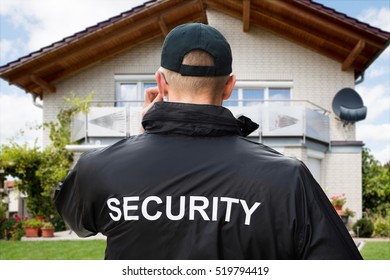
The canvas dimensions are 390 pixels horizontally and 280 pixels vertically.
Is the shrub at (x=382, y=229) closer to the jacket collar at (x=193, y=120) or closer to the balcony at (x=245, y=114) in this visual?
the balcony at (x=245, y=114)

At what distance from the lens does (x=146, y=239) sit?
1693 millimetres

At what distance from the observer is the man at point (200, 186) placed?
1.65 metres

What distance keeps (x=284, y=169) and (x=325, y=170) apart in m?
18.6

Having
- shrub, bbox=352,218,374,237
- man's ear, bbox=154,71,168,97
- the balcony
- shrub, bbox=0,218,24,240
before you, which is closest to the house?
the balcony

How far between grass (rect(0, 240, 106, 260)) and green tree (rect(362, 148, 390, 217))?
35.4ft

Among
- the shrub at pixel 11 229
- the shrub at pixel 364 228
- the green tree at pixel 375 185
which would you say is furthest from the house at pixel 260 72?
the shrub at pixel 11 229

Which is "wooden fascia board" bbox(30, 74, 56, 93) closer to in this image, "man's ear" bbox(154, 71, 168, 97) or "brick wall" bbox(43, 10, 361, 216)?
"brick wall" bbox(43, 10, 361, 216)

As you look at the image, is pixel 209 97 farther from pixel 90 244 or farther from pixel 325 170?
pixel 325 170

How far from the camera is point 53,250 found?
1184 cm

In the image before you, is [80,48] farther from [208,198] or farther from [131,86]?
[208,198]

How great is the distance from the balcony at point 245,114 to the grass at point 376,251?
5.50 meters

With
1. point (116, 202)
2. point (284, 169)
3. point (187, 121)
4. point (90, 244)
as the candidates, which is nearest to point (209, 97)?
point (187, 121)

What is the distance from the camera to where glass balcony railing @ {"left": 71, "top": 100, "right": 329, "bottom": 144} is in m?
18.2

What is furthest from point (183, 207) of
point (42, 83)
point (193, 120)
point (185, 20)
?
point (185, 20)
